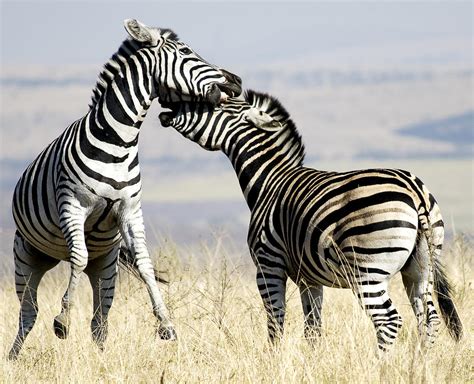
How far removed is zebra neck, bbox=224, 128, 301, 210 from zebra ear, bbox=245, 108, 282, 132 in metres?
0.09

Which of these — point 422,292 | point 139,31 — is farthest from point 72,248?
point 422,292

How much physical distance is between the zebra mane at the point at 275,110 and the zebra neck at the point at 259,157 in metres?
0.03

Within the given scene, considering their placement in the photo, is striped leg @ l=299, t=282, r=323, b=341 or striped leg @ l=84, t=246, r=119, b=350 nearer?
striped leg @ l=299, t=282, r=323, b=341

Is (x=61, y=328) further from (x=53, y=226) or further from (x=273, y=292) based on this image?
(x=273, y=292)

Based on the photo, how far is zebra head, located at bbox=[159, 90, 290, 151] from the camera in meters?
9.15

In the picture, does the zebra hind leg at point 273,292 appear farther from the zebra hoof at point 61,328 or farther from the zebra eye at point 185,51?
the zebra eye at point 185,51

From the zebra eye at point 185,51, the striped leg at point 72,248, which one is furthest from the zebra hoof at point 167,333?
the zebra eye at point 185,51

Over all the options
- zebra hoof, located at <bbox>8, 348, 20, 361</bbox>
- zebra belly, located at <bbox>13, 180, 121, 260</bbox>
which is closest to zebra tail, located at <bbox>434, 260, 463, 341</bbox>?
zebra belly, located at <bbox>13, 180, 121, 260</bbox>

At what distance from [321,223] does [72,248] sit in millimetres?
2084

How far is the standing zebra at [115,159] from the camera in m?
8.46

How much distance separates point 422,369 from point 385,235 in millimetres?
1100

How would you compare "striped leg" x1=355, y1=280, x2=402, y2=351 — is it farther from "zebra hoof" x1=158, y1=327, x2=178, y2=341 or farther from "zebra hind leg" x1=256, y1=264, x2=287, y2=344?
"zebra hoof" x1=158, y1=327, x2=178, y2=341

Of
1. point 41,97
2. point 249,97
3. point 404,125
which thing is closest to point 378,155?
point 404,125

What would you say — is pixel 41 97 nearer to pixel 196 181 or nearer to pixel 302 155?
pixel 196 181
